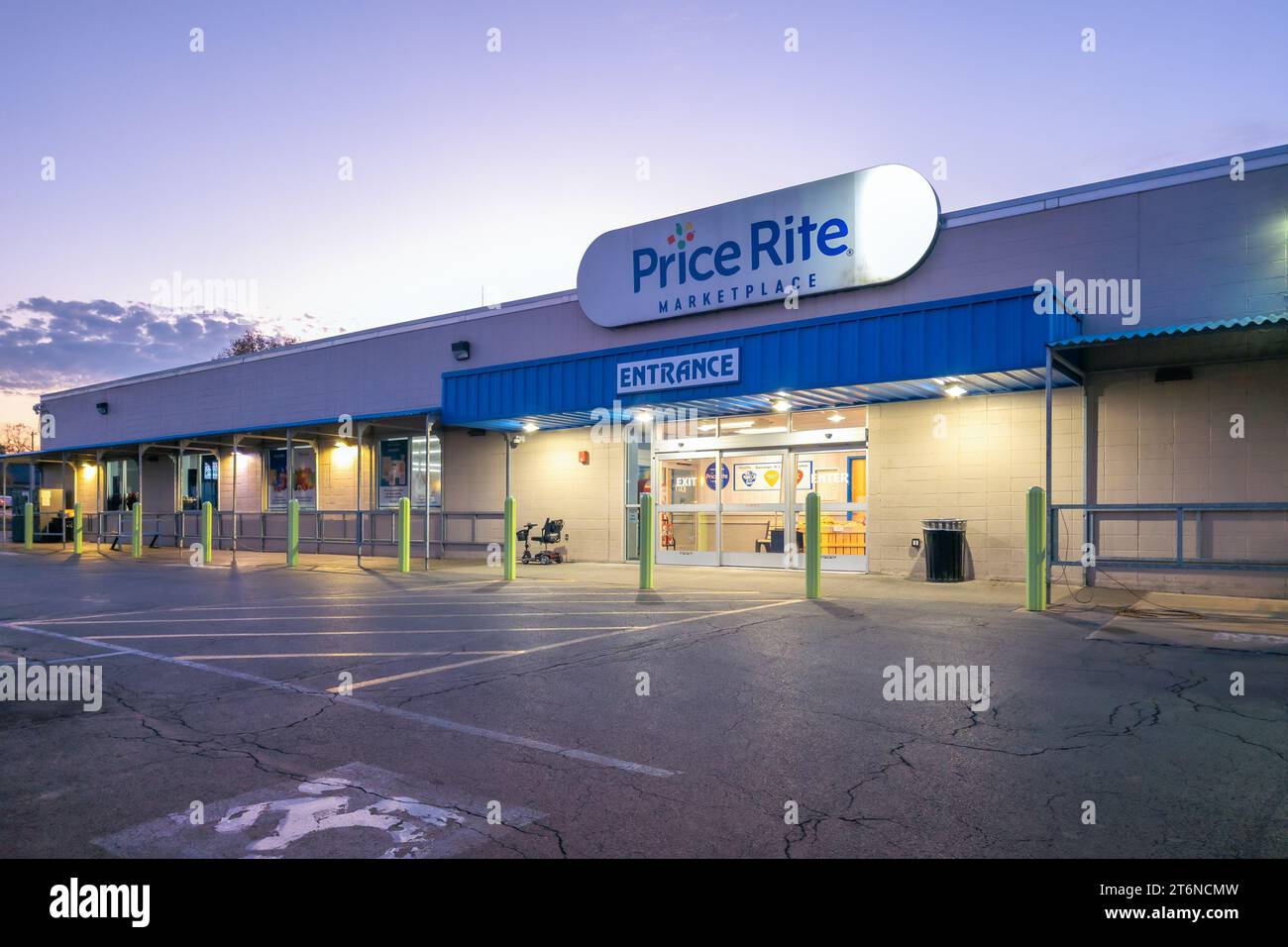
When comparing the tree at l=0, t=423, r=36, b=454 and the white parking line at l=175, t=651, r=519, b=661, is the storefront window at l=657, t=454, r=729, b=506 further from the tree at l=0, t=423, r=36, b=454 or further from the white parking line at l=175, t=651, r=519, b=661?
the tree at l=0, t=423, r=36, b=454

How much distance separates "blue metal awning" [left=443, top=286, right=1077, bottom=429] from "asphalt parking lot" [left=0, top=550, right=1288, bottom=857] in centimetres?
432

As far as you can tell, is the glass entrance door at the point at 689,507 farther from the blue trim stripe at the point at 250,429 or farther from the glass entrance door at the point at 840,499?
the blue trim stripe at the point at 250,429

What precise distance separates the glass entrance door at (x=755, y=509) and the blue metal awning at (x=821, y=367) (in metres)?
1.13

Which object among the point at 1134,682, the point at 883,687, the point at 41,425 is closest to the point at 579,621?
the point at 883,687

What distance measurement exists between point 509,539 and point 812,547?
18.6ft

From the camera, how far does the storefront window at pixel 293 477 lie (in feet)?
81.1

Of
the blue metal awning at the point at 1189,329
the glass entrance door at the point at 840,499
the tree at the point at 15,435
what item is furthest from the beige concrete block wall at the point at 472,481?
the tree at the point at 15,435

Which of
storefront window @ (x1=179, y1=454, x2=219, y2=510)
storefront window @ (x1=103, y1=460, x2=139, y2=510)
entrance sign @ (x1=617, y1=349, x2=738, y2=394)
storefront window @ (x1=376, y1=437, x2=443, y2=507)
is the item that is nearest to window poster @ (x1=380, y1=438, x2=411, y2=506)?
storefront window @ (x1=376, y1=437, x2=443, y2=507)

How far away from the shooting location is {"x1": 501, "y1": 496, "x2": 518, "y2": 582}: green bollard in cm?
1437

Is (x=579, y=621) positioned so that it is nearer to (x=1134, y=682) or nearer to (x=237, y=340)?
(x=1134, y=682)

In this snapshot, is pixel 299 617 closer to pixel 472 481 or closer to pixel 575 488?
pixel 575 488
